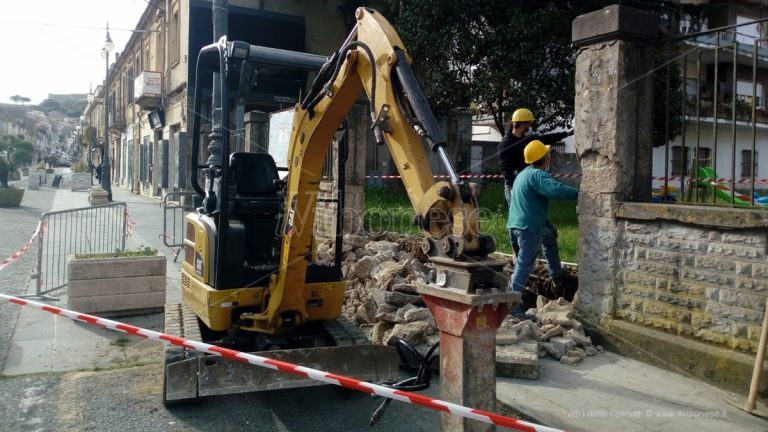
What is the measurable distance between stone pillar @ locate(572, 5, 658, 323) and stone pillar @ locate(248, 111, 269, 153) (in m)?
7.52

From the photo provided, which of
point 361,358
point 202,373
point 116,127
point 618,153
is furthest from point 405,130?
point 116,127

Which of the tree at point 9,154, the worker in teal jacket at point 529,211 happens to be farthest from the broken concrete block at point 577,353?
the tree at point 9,154

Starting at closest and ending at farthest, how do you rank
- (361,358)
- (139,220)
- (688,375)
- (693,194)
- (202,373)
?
(202,373)
(361,358)
(688,375)
(693,194)
(139,220)

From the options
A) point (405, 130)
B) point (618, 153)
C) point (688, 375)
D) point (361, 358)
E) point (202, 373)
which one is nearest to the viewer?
point (405, 130)

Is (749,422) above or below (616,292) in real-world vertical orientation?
below

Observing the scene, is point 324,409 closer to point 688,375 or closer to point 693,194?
point 688,375

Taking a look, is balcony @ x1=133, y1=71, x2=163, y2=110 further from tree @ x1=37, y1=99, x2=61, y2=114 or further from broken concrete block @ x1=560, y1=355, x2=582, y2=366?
tree @ x1=37, y1=99, x2=61, y2=114

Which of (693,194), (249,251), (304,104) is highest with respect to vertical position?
(304,104)

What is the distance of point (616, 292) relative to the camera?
5672 mm

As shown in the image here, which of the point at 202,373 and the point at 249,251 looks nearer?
the point at 202,373

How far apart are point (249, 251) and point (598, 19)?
3.88 metres

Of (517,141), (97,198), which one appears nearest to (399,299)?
(517,141)

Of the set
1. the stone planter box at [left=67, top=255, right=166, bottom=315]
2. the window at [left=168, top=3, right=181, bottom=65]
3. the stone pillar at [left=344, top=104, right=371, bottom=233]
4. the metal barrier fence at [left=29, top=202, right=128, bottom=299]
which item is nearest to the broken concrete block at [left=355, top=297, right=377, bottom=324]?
the stone planter box at [left=67, top=255, right=166, bottom=315]

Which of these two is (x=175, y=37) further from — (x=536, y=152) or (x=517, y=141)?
(x=536, y=152)
